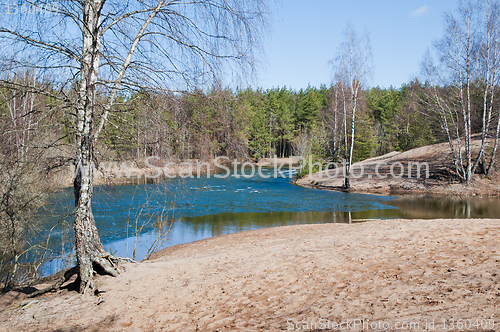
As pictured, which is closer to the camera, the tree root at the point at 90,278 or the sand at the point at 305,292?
the sand at the point at 305,292

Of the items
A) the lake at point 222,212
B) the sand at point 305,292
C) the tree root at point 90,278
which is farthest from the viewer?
the lake at point 222,212

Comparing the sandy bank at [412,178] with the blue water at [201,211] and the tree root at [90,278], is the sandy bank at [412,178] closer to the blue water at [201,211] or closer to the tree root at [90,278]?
the blue water at [201,211]

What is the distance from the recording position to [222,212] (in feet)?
52.8

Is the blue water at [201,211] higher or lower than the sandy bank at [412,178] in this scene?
lower

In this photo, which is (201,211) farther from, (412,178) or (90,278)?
Answer: (412,178)

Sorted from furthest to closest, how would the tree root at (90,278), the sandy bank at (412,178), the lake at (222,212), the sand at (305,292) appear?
the sandy bank at (412,178)
the lake at (222,212)
the tree root at (90,278)
the sand at (305,292)

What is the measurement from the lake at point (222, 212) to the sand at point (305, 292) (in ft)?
13.1

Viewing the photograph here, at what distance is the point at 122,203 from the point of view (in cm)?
1781

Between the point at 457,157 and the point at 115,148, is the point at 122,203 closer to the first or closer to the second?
the point at 115,148

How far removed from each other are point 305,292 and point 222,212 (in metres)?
11.6

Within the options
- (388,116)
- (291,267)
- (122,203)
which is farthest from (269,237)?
(388,116)

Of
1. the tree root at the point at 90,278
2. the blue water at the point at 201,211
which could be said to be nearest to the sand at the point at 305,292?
the tree root at the point at 90,278

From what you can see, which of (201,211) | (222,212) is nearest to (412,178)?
(222,212)

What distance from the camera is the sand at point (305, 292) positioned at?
3742mm
